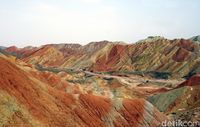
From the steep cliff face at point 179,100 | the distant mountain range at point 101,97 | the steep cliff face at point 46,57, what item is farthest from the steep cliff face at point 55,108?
the steep cliff face at point 46,57

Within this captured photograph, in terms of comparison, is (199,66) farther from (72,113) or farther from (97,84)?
(72,113)

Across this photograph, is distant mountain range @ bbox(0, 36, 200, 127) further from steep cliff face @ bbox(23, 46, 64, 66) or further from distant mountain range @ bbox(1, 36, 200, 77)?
steep cliff face @ bbox(23, 46, 64, 66)

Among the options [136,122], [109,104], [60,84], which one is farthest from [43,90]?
[60,84]

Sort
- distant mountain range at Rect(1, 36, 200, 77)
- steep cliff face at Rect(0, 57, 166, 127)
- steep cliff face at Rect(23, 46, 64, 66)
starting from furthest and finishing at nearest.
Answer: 1. steep cliff face at Rect(23, 46, 64, 66)
2. distant mountain range at Rect(1, 36, 200, 77)
3. steep cliff face at Rect(0, 57, 166, 127)

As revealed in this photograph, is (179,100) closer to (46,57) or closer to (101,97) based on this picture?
(101,97)

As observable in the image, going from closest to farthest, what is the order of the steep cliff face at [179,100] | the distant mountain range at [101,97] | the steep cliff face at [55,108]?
1. the steep cliff face at [55,108]
2. the distant mountain range at [101,97]
3. the steep cliff face at [179,100]

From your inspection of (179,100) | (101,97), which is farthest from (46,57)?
(101,97)

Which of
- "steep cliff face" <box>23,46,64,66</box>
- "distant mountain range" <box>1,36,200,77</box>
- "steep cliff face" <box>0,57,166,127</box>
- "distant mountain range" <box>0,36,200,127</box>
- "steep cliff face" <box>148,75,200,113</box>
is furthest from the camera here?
"steep cliff face" <box>23,46,64,66</box>

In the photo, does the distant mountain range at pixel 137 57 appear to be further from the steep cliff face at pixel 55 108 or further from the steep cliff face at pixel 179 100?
the steep cliff face at pixel 55 108

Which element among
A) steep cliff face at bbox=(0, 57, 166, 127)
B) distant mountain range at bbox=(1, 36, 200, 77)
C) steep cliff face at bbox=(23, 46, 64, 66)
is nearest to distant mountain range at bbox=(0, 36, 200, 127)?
steep cliff face at bbox=(0, 57, 166, 127)
